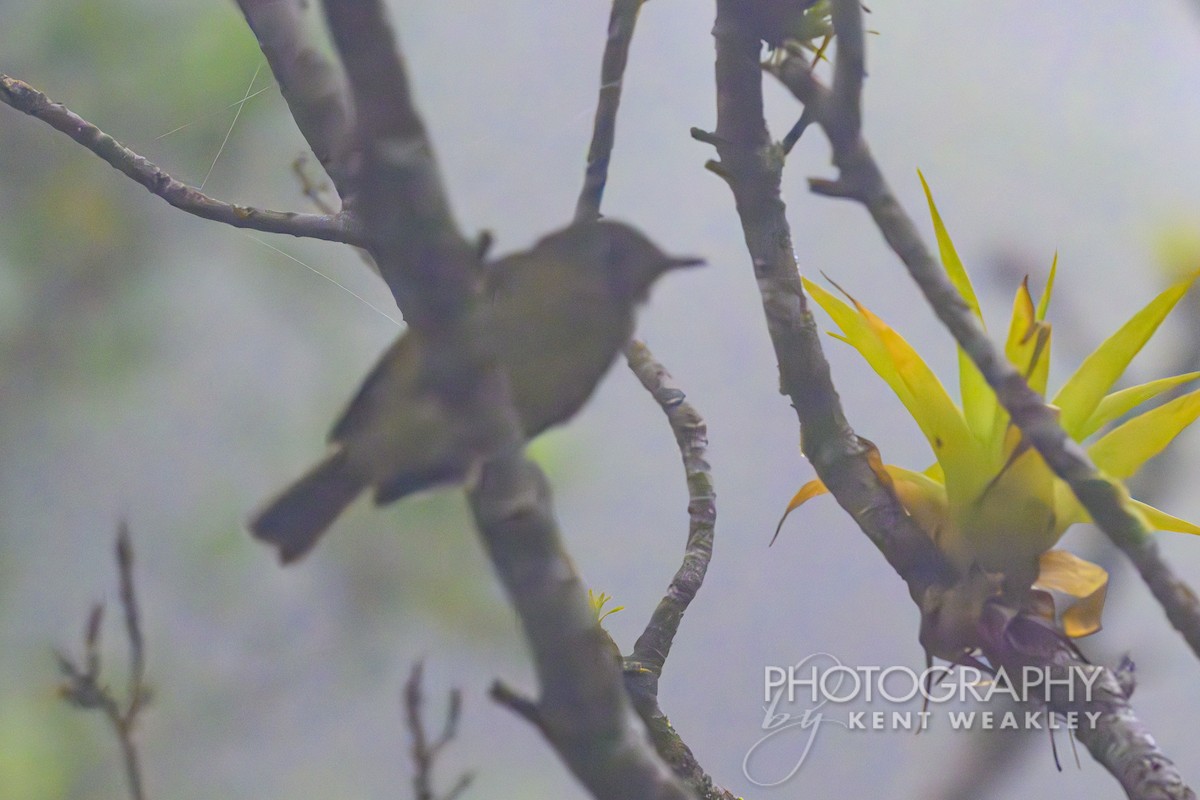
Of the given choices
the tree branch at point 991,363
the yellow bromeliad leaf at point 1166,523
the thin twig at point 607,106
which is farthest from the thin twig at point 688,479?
the yellow bromeliad leaf at point 1166,523

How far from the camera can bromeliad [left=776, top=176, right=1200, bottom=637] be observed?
1.05ft

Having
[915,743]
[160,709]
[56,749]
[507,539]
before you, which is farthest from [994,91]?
[56,749]

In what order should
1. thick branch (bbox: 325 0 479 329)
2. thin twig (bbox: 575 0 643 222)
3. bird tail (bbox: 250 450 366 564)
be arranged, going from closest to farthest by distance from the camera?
thick branch (bbox: 325 0 479 329) < bird tail (bbox: 250 450 366 564) < thin twig (bbox: 575 0 643 222)

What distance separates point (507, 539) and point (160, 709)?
2.29ft

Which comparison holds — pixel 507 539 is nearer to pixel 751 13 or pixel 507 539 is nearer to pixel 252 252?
pixel 751 13

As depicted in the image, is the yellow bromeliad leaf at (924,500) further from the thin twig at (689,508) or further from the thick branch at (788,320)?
the thin twig at (689,508)

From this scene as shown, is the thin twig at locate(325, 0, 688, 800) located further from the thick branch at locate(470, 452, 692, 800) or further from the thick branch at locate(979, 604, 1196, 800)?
the thick branch at locate(979, 604, 1196, 800)

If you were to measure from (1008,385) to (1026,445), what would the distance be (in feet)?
0.18

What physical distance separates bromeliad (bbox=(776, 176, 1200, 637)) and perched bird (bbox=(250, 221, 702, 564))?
0.30ft

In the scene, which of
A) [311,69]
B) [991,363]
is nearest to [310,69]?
[311,69]

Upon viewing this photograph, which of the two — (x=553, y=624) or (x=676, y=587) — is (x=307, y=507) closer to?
(x=553, y=624)

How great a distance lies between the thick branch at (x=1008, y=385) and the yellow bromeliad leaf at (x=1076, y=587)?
0.05m

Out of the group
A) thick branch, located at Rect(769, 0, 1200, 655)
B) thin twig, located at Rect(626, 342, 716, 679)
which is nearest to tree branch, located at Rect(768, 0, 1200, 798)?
thick branch, located at Rect(769, 0, 1200, 655)

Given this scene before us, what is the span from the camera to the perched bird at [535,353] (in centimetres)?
28
